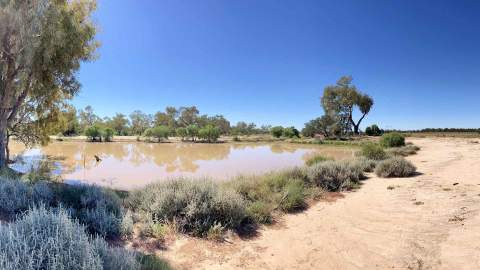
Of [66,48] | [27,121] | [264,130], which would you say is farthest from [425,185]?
[264,130]

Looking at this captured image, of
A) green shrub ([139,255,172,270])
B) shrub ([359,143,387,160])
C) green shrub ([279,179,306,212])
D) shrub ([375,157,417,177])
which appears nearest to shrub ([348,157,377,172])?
shrub ([375,157,417,177])

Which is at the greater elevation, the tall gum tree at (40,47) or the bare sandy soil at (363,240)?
the tall gum tree at (40,47)

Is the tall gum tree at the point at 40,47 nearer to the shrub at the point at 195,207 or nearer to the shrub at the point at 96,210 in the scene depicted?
the shrub at the point at 96,210

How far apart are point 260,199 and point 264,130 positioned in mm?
98038

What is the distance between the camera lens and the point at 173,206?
521 centimetres

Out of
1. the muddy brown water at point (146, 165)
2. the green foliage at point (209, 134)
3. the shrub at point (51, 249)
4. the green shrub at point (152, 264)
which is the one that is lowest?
the muddy brown water at point (146, 165)

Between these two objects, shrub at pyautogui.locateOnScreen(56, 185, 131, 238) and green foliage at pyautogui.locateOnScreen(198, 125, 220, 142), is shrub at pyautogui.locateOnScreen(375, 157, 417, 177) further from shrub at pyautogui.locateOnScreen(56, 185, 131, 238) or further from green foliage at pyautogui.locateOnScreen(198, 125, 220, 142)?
green foliage at pyautogui.locateOnScreen(198, 125, 220, 142)

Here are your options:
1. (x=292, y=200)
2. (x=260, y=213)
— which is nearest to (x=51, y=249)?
(x=260, y=213)

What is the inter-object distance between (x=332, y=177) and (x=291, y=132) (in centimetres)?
5933

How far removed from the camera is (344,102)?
51406mm

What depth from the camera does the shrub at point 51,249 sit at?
2.16 metres

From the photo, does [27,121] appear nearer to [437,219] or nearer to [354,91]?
[437,219]

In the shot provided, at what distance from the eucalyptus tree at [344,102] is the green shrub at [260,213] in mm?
49503

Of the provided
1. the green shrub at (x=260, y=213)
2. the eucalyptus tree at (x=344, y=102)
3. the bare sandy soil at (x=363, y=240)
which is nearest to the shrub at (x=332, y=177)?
the bare sandy soil at (x=363, y=240)
